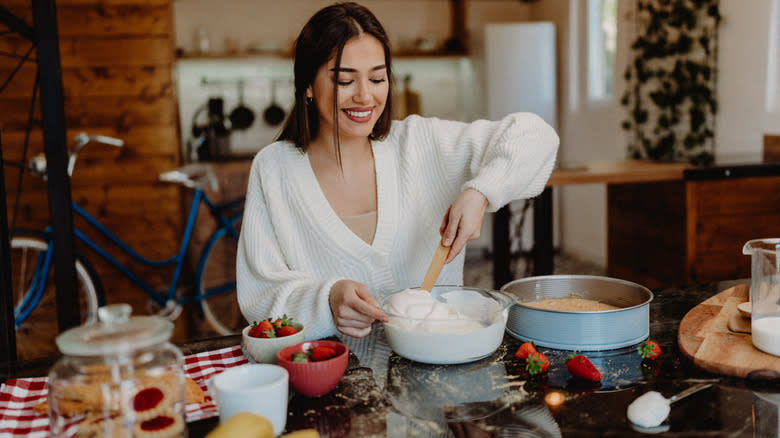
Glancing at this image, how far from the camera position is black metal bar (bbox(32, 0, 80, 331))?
1873mm

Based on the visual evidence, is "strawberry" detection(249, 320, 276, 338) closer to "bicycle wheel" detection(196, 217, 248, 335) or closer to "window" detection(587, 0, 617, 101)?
"bicycle wheel" detection(196, 217, 248, 335)

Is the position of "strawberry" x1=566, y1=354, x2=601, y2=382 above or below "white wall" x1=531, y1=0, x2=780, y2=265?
below

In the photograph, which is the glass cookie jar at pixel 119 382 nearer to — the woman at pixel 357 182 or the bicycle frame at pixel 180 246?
the woman at pixel 357 182

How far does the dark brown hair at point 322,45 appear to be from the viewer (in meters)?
1.44

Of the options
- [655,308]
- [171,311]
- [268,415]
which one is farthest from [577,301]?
[171,311]

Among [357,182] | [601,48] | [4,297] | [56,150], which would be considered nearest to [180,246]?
[56,150]

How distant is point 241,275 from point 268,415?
0.63 meters

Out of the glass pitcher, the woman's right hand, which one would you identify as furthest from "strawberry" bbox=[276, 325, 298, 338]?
the glass pitcher

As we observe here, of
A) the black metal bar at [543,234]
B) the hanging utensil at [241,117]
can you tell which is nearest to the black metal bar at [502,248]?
the black metal bar at [543,234]

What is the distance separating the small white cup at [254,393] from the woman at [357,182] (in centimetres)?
33

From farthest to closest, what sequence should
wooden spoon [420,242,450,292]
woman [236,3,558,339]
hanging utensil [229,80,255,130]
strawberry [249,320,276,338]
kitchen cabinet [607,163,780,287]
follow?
hanging utensil [229,80,255,130]
kitchen cabinet [607,163,780,287]
woman [236,3,558,339]
wooden spoon [420,242,450,292]
strawberry [249,320,276,338]

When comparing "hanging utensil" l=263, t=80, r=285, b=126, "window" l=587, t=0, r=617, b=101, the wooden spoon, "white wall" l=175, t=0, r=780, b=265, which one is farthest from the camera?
"hanging utensil" l=263, t=80, r=285, b=126

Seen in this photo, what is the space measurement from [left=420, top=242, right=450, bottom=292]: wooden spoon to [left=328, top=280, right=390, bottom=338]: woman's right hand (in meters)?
0.12

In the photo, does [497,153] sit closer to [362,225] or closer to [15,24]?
[362,225]
